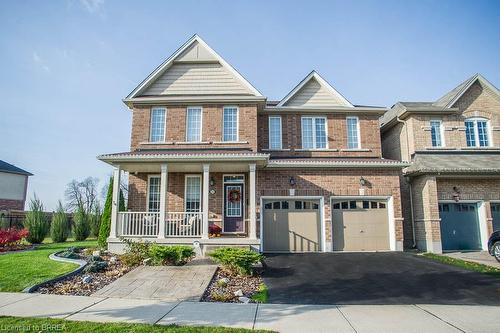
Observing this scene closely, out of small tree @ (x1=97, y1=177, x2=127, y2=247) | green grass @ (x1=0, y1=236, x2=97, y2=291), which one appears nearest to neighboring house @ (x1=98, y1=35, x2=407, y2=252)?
small tree @ (x1=97, y1=177, x2=127, y2=247)

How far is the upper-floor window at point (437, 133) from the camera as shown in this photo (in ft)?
52.5

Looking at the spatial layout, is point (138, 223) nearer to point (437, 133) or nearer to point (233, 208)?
point (233, 208)

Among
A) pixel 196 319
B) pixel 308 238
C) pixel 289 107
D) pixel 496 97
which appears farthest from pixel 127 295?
pixel 496 97

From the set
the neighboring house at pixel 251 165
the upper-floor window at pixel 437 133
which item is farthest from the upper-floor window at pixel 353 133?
the upper-floor window at pixel 437 133

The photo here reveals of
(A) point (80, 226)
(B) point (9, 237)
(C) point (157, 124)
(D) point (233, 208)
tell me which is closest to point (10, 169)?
(A) point (80, 226)

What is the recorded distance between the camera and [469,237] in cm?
1456

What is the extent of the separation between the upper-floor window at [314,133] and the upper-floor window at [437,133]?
589 cm

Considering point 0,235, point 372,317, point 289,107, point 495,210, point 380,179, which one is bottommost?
point 372,317

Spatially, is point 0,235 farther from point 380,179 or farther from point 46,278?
point 380,179

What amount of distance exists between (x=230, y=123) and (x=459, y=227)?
477 inches

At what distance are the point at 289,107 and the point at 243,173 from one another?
→ 13.7ft

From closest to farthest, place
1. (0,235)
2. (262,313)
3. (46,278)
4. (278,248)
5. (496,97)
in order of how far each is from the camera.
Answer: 1. (262,313)
2. (46,278)
3. (0,235)
4. (278,248)
5. (496,97)

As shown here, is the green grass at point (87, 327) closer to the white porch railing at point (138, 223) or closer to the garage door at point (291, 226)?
the white porch railing at point (138, 223)

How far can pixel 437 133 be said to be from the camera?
53.0 ft
